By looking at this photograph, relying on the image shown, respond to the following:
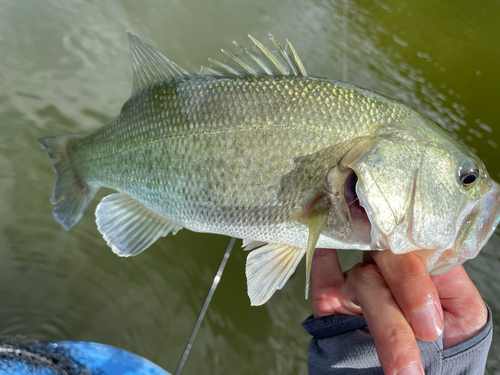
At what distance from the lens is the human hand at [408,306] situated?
2.85ft

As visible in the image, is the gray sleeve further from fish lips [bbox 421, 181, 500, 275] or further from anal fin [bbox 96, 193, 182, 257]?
anal fin [bbox 96, 193, 182, 257]

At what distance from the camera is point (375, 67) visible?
11.3ft

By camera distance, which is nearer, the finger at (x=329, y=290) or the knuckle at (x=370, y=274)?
the knuckle at (x=370, y=274)

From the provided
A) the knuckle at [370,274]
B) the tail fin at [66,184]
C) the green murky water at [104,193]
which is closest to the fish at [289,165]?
the knuckle at [370,274]

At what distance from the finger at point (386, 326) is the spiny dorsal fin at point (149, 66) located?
106cm

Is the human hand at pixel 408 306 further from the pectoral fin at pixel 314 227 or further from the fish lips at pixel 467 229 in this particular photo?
the pectoral fin at pixel 314 227

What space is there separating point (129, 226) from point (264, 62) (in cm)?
91

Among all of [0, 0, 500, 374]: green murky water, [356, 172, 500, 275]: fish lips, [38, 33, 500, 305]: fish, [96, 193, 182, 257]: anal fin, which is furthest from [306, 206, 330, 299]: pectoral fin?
[0, 0, 500, 374]: green murky water

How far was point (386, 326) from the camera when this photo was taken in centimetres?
91

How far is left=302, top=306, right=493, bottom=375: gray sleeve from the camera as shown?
1012 millimetres

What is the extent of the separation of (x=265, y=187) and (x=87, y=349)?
4.98ft

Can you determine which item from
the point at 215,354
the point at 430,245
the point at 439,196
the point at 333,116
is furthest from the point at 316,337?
the point at 215,354

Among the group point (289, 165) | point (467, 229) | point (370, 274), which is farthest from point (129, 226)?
point (467, 229)

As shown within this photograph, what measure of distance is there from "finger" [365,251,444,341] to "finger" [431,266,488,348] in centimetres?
25
